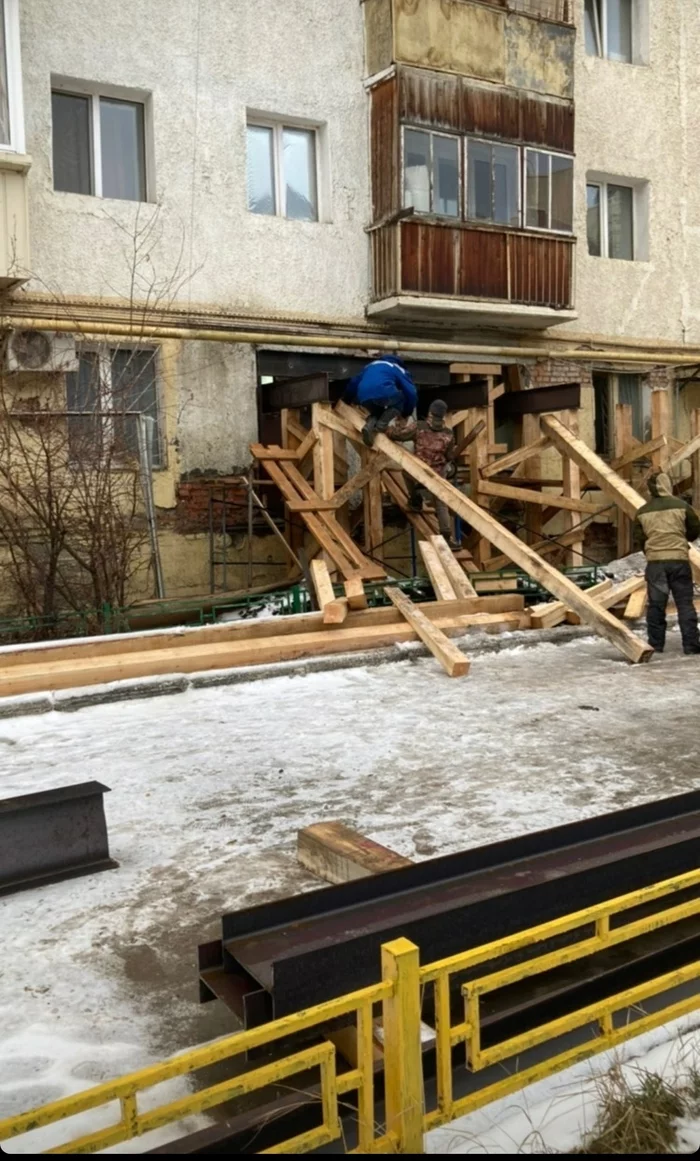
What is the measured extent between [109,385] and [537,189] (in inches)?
275

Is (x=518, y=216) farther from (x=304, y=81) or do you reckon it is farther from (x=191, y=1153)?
(x=191, y=1153)

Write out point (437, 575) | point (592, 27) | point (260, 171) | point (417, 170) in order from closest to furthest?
point (437, 575) < point (260, 171) < point (417, 170) < point (592, 27)

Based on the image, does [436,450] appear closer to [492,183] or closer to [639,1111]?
[492,183]

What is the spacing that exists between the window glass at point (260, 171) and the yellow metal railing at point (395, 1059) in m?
12.2

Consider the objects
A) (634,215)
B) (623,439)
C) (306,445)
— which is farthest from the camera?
(634,215)

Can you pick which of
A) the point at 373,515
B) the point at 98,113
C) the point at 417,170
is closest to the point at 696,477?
the point at 373,515

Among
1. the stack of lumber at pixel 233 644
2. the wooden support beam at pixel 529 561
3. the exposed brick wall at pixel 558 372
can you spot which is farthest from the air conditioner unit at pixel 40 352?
the exposed brick wall at pixel 558 372

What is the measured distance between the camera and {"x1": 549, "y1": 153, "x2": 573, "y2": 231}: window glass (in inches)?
578

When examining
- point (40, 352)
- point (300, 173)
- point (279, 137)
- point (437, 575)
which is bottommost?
point (437, 575)

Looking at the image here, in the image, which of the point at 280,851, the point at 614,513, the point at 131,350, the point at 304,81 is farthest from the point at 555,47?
the point at 280,851

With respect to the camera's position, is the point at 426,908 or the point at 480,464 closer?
the point at 426,908

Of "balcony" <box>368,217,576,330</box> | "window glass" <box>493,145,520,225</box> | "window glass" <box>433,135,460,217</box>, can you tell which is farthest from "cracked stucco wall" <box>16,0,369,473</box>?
"window glass" <box>493,145,520,225</box>

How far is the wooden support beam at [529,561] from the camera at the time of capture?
29.1 feet

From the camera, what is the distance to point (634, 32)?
53.5 ft
